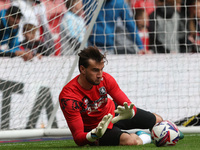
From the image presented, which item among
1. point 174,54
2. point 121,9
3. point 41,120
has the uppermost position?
point 121,9

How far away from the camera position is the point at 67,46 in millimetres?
6461

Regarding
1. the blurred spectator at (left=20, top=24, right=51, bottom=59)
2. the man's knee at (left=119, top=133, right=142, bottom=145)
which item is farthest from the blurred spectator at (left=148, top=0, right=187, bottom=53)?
the man's knee at (left=119, top=133, right=142, bottom=145)

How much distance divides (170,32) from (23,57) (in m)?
2.37

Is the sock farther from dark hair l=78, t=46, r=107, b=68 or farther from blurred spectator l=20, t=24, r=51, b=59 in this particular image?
blurred spectator l=20, t=24, r=51, b=59

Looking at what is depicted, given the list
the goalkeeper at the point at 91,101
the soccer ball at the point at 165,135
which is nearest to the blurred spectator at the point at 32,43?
the goalkeeper at the point at 91,101

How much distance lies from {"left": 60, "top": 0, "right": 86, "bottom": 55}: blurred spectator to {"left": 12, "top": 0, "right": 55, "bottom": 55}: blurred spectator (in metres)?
0.27

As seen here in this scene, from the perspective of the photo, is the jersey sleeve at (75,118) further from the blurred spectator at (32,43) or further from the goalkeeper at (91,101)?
the blurred spectator at (32,43)

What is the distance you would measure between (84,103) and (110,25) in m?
2.38

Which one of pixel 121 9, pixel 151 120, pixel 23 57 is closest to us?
pixel 151 120

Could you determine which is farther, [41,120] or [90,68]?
[41,120]

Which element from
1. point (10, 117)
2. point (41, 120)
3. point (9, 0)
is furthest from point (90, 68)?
point (41, 120)

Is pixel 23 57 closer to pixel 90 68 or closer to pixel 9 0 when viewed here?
pixel 9 0

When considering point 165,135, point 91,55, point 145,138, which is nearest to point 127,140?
point 145,138

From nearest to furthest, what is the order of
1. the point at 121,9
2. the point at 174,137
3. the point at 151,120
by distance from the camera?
the point at 174,137 < the point at 151,120 < the point at 121,9
